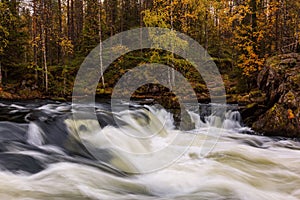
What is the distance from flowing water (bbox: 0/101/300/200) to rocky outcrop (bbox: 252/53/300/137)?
43 centimetres

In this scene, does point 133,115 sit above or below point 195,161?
above

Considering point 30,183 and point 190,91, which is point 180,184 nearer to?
point 30,183

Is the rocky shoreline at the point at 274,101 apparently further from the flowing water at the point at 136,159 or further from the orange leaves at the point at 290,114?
the flowing water at the point at 136,159

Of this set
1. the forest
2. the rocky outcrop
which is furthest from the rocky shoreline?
the forest

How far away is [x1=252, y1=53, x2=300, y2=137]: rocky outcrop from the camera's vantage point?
820 cm

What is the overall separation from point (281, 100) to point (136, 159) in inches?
203

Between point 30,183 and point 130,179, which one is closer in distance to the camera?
point 30,183

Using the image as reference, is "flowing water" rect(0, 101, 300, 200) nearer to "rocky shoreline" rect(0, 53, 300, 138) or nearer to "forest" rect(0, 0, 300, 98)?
"rocky shoreline" rect(0, 53, 300, 138)

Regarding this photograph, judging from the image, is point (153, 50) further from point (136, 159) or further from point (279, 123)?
point (136, 159)

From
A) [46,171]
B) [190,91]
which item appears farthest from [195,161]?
[190,91]

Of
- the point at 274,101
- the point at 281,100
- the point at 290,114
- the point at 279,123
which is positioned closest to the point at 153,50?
the point at 274,101

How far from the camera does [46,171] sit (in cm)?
506

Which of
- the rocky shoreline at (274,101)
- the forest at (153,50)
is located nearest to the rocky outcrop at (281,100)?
the rocky shoreline at (274,101)

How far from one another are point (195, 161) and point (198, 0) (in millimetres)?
15434
